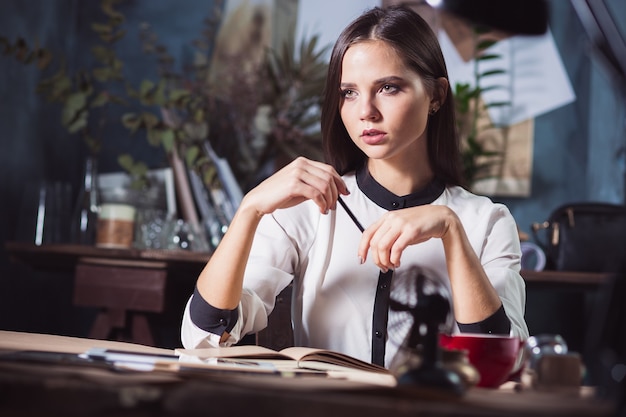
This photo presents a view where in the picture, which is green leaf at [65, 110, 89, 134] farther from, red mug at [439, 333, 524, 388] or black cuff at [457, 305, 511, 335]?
red mug at [439, 333, 524, 388]

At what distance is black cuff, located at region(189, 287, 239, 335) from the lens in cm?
131

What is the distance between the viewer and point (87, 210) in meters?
2.52

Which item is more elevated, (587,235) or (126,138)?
(126,138)

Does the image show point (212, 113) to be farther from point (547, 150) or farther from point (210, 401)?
point (210, 401)

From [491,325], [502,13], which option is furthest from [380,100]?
[502,13]

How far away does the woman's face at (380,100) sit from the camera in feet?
4.57

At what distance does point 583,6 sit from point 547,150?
2094 millimetres

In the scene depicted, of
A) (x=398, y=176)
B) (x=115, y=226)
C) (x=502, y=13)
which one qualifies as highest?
(x=502, y=13)

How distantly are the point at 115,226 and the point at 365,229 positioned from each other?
111cm

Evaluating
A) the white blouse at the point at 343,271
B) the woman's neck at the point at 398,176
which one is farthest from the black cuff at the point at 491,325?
the woman's neck at the point at 398,176

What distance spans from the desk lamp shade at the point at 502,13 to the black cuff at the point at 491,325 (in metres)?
0.55

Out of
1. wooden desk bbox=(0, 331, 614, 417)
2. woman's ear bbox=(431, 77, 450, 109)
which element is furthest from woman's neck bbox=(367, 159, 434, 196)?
wooden desk bbox=(0, 331, 614, 417)

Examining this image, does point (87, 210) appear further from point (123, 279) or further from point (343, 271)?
point (343, 271)

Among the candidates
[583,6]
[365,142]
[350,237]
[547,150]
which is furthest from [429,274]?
[547,150]
